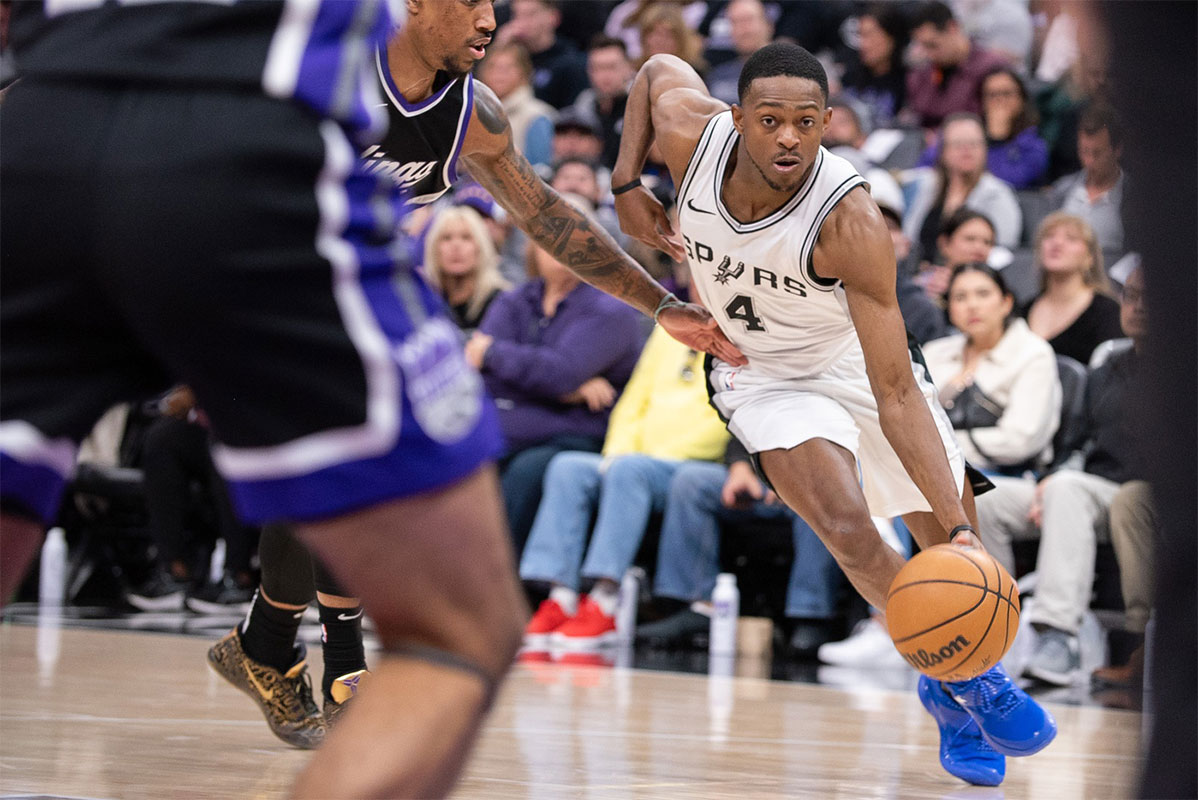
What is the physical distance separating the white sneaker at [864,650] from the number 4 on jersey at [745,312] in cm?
328

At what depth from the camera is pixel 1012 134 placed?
1007 centimetres

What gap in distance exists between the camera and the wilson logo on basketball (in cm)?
363

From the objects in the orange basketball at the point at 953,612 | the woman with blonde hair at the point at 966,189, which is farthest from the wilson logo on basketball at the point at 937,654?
the woman with blonde hair at the point at 966,189

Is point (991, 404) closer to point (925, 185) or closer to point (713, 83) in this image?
point (925, 185)

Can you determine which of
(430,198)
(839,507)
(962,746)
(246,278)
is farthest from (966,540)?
(246,278)

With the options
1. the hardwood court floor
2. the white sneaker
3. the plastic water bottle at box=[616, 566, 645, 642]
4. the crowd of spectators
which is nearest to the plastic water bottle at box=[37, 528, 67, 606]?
the crowd of spectators

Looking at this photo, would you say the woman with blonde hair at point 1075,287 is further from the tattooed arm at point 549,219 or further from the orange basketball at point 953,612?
the orange basketball at point 953,612

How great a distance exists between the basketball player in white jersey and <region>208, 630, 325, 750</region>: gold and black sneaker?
5.06 feet

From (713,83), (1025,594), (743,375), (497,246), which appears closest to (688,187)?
(743,375)

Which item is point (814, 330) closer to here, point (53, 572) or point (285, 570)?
point (285, 570)

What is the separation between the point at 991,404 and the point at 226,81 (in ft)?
20.2

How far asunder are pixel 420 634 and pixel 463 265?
277 inches

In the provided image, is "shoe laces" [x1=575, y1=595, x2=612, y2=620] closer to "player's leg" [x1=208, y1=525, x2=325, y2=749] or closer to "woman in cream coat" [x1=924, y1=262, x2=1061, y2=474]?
"woman in cream coat" [x1=924, y1=262, x2=1061, y2=474]

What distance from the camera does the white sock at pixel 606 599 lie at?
25.2 ft
